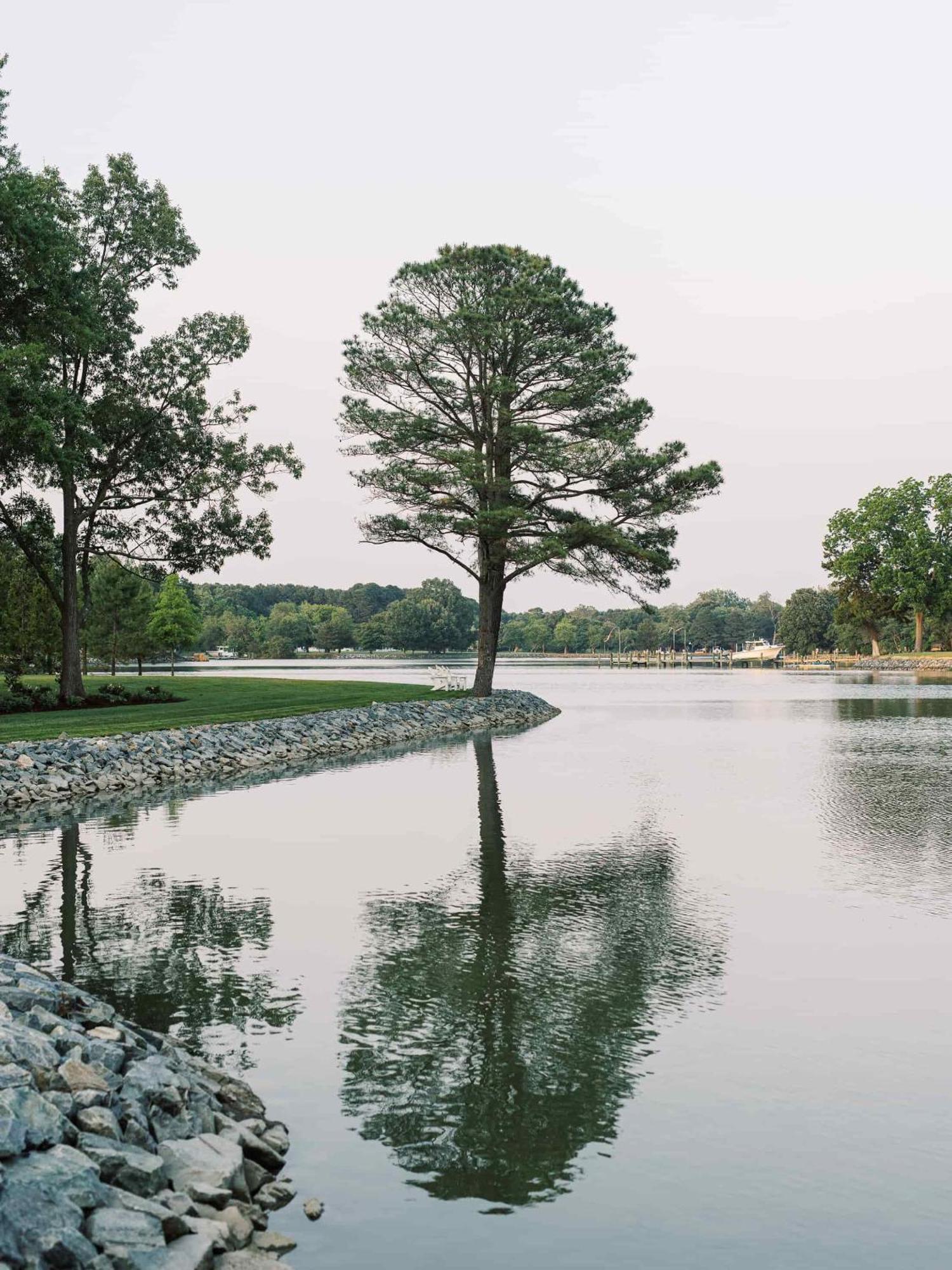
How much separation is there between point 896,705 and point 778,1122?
4125 centimetres

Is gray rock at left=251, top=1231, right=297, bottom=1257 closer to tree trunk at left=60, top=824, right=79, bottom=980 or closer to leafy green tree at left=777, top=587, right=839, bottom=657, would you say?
tree trunk at left=60, top=824, right=79, bottom=980

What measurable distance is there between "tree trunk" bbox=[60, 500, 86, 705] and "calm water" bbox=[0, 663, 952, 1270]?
576 inches

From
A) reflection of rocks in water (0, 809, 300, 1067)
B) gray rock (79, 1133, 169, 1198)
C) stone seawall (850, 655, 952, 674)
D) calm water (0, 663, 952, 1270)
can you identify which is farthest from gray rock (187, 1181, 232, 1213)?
stone seawall (850, 655, 952, 674)

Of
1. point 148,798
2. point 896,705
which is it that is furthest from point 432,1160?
point 896,705

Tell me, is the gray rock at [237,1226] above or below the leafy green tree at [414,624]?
below

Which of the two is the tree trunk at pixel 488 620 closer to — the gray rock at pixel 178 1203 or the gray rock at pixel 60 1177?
the gray rock at pixel 178 1203

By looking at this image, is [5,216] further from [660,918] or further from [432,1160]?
[432,1160]

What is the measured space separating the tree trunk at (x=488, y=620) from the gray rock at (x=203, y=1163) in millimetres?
35493

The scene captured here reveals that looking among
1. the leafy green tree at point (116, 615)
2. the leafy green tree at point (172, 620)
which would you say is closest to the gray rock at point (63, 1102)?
the leafy green tree at point (116, 615)

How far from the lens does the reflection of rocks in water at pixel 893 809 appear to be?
1131cm

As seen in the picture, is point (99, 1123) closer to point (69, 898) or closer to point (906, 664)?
point (69, 898)

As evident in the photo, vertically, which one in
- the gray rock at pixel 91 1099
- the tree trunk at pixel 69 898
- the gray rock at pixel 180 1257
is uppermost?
the gray rock at pixel 91 1099

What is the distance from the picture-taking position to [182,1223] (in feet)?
14.0

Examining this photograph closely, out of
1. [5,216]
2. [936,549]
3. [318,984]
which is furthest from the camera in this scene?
[936,549]
